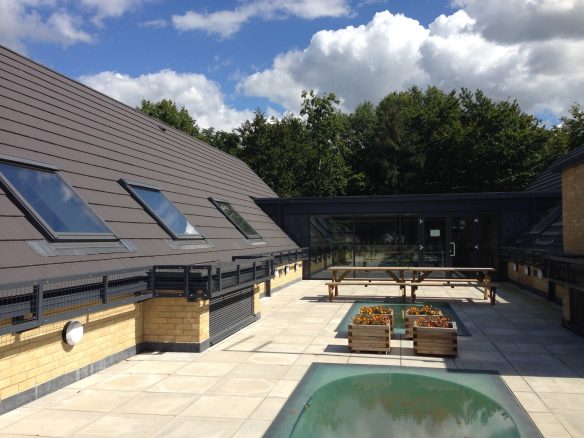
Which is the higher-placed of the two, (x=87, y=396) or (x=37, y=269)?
(x=37, y=269)

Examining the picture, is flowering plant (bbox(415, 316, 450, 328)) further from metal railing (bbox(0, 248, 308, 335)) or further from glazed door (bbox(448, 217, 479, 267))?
glazed door (bbox(448, 217, 479, 267))

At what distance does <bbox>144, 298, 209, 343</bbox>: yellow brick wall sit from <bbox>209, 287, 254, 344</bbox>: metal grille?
2.02ft

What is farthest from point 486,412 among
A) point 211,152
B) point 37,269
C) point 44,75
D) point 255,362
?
point 211,152

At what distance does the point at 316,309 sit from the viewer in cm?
1395

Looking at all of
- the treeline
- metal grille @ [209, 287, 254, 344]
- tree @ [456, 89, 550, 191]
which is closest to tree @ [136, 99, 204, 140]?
the treeline

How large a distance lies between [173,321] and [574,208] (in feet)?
32.3

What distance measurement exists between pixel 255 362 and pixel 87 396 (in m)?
2.83

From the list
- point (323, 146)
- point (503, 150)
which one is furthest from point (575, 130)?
point (323, 146)

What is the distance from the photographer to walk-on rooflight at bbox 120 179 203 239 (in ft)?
36.1

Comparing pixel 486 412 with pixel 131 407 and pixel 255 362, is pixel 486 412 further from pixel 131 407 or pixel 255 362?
pixel 131 407

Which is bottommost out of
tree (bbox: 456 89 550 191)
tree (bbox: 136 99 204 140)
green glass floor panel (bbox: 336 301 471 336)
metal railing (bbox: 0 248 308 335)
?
green glass floor panel (bbox: 336 301 471 336)

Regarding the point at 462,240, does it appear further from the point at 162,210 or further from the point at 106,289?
the point at 106,289

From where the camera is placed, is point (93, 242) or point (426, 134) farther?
point (426, 134)

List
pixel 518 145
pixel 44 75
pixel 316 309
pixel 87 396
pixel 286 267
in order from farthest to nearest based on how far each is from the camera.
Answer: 1. pixel 518 145
2. pixel 286 267
3. pixel 316 309
4. pixel 44 75
5. pixel 87 396
